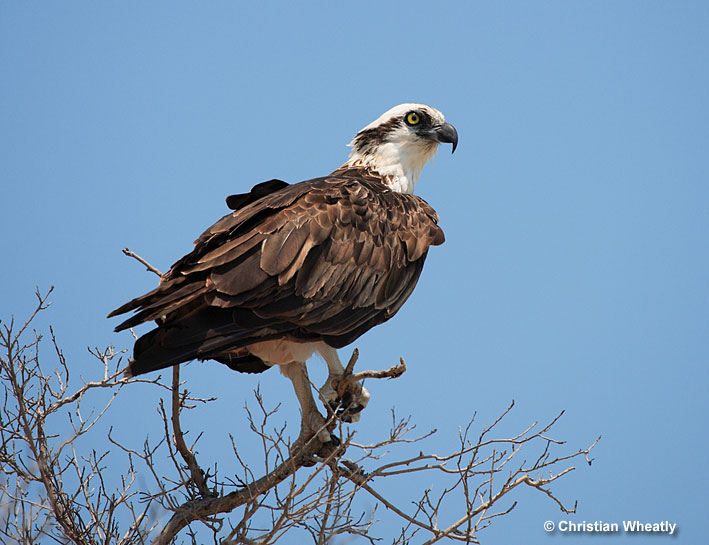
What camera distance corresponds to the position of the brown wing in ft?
15.5

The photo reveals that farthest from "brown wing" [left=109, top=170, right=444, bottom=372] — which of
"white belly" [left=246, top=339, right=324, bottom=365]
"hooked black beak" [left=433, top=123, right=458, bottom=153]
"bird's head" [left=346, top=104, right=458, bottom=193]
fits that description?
"hooked black beak" [left=433, top=123, right=458, bottom=153]

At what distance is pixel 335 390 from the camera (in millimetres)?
5523

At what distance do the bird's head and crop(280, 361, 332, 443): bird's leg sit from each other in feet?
5.44

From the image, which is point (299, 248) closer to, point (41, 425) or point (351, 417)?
point (351, 417)

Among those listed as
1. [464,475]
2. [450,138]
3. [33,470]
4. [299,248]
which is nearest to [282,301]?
[299,248]

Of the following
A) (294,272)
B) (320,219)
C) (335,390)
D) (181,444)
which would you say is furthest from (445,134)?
(181,444)

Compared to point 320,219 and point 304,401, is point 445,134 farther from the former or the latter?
point 304,401

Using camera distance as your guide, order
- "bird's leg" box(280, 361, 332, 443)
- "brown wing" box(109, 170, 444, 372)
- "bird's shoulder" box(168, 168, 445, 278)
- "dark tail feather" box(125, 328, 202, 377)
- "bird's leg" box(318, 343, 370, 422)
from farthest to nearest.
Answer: "bird's leg" box(280, 361, 332, 443) → "bird's leg" box(318, 343, 370, 422) → "bird's shoulder" box(168, 168, 445, 278) → "brown wing" box(109, 170, 444, 372) → "dark tail feather" box(125, 328, 202, 377)

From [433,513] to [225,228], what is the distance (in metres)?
2.05

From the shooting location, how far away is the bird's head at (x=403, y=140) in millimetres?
6656

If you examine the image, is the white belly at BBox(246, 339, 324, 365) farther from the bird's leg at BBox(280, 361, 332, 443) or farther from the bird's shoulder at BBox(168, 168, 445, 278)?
the bird's shoulder at BBox(168, 168, 445, 278)

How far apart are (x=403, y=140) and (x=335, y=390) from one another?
2171mm

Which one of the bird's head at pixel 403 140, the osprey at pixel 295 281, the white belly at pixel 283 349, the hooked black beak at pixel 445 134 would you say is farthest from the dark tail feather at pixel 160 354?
the hooked black beak at pixel 445 134

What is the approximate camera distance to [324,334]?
5289 mm
